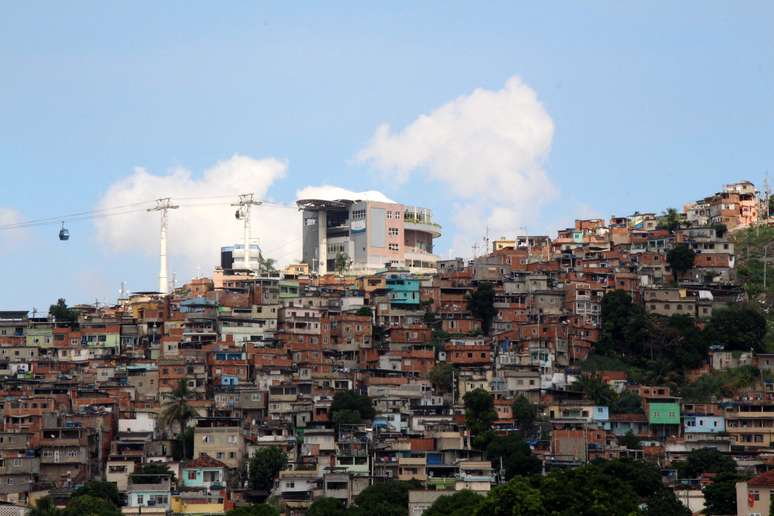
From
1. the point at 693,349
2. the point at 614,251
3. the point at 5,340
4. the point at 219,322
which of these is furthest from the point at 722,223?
the point at 5,340

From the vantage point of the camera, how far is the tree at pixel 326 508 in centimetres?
6688

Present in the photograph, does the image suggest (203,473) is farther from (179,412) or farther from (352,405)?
(352,405)

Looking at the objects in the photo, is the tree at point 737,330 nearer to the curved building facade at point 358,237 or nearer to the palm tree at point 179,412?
the palm tree at point 179,412

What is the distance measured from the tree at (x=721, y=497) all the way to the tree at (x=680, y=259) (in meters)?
30.0

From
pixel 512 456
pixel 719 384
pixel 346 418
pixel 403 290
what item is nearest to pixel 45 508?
pixel 346 418

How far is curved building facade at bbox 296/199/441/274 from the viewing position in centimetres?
10919

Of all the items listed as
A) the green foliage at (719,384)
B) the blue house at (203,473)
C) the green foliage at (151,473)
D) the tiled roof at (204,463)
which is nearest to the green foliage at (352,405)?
the tiled roof at (204,463)

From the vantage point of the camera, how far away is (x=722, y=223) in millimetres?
105000

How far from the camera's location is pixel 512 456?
73.5m

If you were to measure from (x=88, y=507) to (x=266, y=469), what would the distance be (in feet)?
28.2

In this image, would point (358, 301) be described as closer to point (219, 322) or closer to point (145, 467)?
point (219, 322)

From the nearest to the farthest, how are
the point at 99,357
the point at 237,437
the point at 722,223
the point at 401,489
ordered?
the point at 401,489
the point at 237,437
the point at 99,357
the point at 722,223

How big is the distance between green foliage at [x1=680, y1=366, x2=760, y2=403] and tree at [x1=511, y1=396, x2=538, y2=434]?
7.22 metres

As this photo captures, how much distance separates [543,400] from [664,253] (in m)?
18.7
